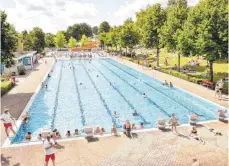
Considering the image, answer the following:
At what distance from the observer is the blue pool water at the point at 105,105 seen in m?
20.6

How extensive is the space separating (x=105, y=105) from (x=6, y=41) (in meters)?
11.9

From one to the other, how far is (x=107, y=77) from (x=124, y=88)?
27.2 feet

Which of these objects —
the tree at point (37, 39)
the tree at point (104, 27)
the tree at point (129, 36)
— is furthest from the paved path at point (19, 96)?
the tree at point (104, 27)

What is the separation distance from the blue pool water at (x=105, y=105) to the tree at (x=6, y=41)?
199 inches

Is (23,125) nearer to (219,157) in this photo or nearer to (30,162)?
(30,162)

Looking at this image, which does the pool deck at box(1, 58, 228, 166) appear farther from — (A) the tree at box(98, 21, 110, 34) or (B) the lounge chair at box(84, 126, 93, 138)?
(A) the tree at box(98, 21, 110, 34)

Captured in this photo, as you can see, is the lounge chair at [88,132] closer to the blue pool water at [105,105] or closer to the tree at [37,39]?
the blue pool water at [105,105]

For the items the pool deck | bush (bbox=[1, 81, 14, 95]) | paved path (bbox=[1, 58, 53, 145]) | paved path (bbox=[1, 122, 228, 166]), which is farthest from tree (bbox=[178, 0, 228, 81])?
bush (bbox=[1, 81, 14, 95])

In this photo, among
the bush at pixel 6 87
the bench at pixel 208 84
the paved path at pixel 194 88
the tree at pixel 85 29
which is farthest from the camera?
the tree at pixel 85 29

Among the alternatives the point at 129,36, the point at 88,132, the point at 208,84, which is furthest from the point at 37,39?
the point at 88,132

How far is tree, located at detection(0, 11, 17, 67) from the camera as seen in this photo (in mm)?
25172

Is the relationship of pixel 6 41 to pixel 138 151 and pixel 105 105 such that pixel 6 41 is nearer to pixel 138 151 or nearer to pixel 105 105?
pixel 105 105

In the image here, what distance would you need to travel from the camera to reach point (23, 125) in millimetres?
18734

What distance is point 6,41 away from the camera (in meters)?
25.4
